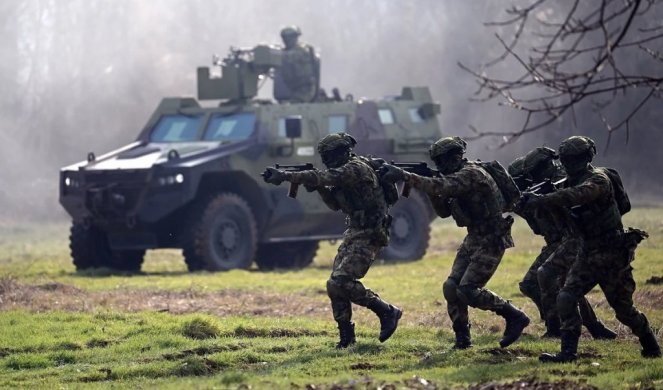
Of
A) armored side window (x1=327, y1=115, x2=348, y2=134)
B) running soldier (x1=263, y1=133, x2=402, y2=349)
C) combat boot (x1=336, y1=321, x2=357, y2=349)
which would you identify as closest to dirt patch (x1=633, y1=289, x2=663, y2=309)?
running soldier (x1=263, y1=133, x2=402, y2=349)

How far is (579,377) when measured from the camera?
1016cm

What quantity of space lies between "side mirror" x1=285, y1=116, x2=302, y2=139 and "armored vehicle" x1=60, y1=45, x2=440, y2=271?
1cm

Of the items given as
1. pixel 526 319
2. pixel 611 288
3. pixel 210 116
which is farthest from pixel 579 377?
pixel 210 116

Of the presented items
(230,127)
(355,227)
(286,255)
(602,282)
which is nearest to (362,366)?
(355,227)

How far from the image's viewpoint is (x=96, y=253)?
21.8 metres

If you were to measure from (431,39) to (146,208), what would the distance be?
70.7ft

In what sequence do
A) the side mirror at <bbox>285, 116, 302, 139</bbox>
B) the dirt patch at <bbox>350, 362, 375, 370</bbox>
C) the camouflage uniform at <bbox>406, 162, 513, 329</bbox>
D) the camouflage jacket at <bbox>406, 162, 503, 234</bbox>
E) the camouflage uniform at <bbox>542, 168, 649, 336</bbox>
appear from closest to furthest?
the camouflage uniform at <bbox>542, 168, 649, 336</bbox>, the dirt patch at <bbox>350, 362, 375, 370</bbox>, the camouflage jacket at <bbox>406, 162, 503, 234</bbox>, the camouflage uniform at <bbox>406, 162, 513, 329</bbox>, the side mirror at <bbox>285, 116, 302, 139</bbox>

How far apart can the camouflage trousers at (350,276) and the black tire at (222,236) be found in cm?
910

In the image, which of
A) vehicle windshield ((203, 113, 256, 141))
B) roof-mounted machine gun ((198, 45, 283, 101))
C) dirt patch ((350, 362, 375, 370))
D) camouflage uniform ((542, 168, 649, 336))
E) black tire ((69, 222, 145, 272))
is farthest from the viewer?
roof-mounted machine gun ((198, 45, 283, 101))

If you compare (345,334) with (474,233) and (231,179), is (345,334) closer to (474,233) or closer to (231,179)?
(474,233)

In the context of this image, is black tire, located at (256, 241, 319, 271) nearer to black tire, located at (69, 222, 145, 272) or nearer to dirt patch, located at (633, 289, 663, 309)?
black tire, located at (69, 222, 145, 272)

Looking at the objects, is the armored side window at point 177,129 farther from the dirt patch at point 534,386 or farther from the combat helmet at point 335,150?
the dirt patch at point 534,386

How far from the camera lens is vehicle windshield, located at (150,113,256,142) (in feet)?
73.8

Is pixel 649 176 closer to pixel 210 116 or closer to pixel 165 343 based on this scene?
pixel 210 116
